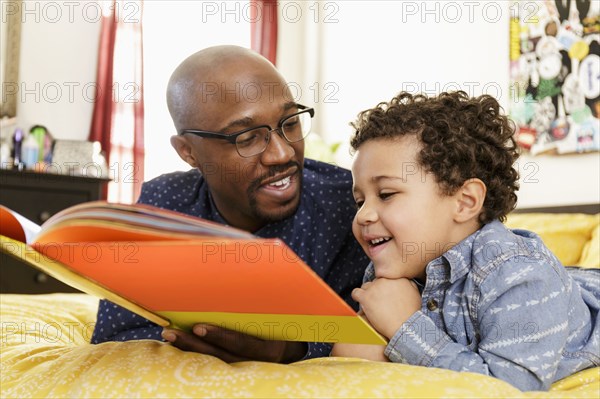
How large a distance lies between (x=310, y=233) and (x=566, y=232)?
126 centimetres

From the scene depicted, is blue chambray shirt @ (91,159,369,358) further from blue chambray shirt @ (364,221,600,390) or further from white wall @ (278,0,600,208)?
white wall @ (278,0,600,208)

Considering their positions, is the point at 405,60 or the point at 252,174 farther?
the point at 405,60

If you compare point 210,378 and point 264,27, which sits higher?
point 264,27

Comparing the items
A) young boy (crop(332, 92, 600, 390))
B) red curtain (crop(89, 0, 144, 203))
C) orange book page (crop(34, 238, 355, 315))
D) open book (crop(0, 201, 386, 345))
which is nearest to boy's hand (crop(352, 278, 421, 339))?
young boy (crop(332, 92, 600, 390))

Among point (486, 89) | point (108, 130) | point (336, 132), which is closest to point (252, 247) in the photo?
point (486, 89)

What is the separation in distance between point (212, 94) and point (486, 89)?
6.60ft

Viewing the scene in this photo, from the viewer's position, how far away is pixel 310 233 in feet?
4.67

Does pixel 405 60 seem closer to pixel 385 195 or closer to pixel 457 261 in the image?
pixel 385 195

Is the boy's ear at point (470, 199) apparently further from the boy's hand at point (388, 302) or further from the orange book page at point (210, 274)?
the orange book page at point (210, 274)

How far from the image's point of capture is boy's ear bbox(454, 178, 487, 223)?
112cm

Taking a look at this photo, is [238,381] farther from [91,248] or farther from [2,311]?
[2,311]

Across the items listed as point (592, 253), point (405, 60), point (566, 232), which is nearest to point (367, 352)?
point (592, 253)

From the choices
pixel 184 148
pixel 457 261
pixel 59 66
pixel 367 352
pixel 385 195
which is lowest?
pixel 367 352

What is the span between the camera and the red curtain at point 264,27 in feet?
14.7
